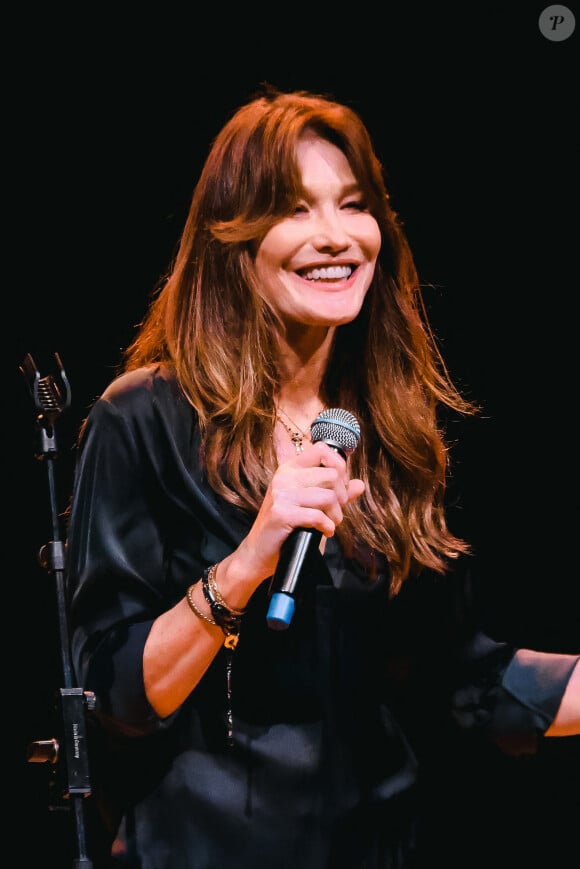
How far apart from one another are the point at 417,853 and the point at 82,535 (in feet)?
2.26

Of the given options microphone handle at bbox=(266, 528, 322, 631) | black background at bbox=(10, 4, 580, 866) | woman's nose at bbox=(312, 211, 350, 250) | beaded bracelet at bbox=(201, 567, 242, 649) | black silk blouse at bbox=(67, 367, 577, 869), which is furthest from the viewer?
black background at bbox=(10, 4, 580, 866)

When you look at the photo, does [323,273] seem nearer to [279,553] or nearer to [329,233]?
[329,233]

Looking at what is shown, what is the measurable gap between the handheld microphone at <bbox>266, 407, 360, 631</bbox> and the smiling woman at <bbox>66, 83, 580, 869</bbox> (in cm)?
1

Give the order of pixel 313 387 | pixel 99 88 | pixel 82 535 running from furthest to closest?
pixel 99 88, pixel 313 387, pixel 82 535

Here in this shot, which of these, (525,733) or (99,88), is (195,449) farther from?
(99,88)

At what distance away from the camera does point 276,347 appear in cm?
167

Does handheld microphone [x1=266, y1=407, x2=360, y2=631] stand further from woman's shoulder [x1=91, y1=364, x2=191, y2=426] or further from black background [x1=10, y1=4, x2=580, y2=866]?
black background [x1=10, y1=4, x2=580, y2=866]

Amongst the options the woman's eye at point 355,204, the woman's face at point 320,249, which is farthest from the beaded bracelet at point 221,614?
the woman's eye at point 355,204

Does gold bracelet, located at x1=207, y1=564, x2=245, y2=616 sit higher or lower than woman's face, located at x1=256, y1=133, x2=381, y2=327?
lower

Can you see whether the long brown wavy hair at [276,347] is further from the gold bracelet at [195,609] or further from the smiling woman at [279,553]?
the gold bracelet at [195,609]

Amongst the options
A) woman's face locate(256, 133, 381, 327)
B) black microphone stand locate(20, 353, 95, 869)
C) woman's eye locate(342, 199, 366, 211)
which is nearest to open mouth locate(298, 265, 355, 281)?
woman's face locate(256, 133, 381, 327)

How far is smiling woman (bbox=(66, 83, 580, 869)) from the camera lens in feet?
4.79

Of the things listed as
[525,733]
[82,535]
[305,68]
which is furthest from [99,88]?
[525,733]

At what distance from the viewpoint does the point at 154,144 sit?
206 cm
